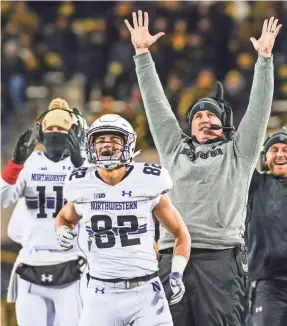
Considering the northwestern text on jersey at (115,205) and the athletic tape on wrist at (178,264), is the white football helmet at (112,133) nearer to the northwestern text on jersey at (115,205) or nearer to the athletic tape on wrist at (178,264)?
the northwestern text on jersey at (115,205)

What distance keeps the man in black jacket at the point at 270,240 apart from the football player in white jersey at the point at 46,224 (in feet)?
3.65

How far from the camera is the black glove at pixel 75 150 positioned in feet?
22.6

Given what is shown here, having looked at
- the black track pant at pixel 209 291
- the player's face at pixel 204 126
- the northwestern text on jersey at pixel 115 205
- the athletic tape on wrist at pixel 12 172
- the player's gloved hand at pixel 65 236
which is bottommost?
the black track pant at pixel 209 291

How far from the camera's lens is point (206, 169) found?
5844 millimetres

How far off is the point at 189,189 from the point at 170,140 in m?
0.34

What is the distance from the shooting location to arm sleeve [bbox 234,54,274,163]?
578 centimetres

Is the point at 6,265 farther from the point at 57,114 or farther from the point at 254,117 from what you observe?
the point at 254,117

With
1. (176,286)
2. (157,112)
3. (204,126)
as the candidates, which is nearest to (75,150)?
(157,112)

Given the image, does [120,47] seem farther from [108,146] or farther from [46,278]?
[108,146]

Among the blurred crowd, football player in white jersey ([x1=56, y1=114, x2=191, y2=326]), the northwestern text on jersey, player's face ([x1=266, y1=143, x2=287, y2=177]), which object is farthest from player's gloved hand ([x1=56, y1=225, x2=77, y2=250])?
the blurred crowd

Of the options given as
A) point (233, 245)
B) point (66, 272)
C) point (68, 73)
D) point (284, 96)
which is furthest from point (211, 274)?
point (68, 73)

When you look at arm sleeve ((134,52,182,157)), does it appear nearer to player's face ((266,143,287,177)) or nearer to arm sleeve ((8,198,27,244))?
player's face ((266,143,287,177))

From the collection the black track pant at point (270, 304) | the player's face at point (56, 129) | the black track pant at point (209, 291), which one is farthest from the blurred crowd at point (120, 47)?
the black track pant at point (209, 291)

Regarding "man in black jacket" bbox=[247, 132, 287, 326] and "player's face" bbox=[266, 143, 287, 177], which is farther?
"player's face" bbox=[266, 143, 287, 177]
